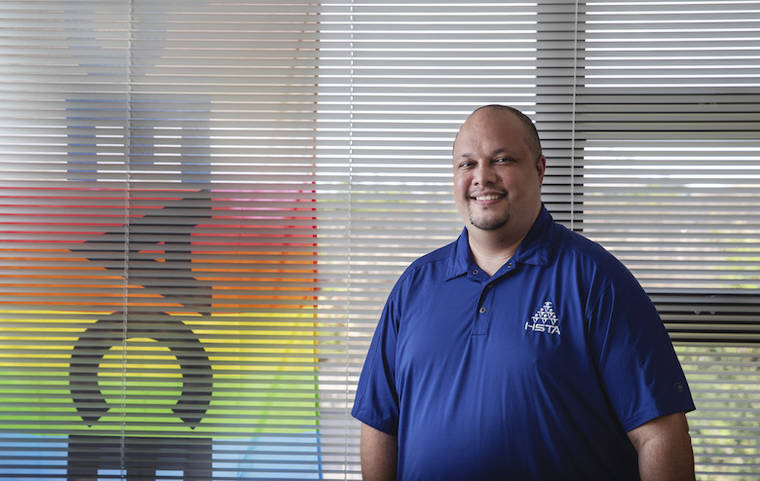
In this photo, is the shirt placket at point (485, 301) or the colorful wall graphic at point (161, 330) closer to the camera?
the shirt placket at point (485, 301)

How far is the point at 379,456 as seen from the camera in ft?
5.68

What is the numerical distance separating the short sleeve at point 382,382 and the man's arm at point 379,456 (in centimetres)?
2

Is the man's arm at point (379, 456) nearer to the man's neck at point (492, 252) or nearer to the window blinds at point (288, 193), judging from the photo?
the window blinds at point (288, 193)

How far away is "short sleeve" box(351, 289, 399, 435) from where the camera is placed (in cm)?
174

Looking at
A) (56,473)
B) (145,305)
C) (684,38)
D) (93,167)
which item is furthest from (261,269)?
(684,38)

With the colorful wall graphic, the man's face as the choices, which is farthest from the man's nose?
the colorful wall graphic

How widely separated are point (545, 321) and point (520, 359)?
0.11 meters

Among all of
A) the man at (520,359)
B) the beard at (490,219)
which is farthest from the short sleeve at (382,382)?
the beard at (490,219)

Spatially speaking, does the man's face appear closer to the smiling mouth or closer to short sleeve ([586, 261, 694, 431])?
the smiling mouth

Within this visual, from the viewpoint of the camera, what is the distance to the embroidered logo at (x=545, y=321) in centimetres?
153

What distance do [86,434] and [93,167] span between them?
2.93 ft

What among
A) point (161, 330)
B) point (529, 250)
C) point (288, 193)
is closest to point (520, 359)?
point (529, 250)

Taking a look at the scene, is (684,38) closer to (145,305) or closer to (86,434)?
(145,305)

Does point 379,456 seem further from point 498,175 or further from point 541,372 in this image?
point 498,175
